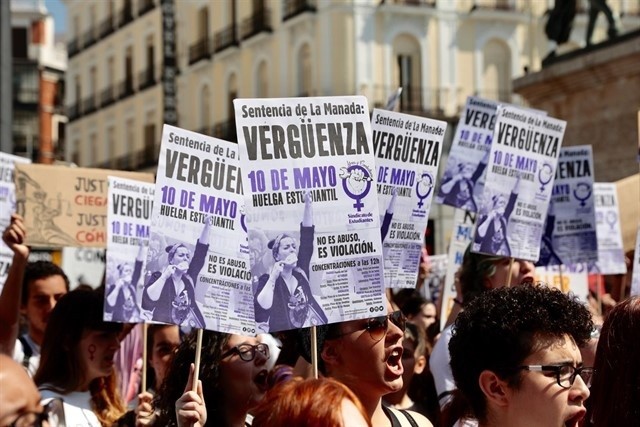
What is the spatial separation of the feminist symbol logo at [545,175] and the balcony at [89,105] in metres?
42.2

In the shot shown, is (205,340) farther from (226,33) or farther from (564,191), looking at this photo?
(226,33)

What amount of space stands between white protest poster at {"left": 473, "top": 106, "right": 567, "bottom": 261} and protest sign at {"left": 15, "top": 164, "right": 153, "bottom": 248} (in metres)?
2.23

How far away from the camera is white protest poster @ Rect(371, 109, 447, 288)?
5477 mm

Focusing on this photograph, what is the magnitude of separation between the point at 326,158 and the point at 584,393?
1345 mm

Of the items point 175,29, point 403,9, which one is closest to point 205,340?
point 403,9

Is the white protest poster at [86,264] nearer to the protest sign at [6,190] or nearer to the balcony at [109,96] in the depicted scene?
the protest sign at [6,190]

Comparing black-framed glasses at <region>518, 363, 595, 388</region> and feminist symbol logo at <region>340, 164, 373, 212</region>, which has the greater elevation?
feminist symbol logo at <region>340, 164, 373, 212</region>

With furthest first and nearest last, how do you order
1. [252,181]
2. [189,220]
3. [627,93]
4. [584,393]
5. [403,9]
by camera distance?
[403,9]
[627,93]
[189,220]
[252,181]
[584,393]

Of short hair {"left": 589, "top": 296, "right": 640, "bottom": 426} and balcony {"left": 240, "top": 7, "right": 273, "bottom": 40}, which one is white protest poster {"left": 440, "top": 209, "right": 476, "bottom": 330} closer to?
short hair {"left": 589, "top": 296, "right": 640, "bottom": 426}

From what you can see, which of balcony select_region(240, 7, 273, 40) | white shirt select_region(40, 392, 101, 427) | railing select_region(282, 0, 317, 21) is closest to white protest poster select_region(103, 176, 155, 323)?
white shirt select_region(40, 392, 101, 427)

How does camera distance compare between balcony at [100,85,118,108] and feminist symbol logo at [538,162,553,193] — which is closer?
feminist symbol logo at [538,162,553,193]

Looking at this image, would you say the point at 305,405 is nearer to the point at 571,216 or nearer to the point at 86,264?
the point at 571,216

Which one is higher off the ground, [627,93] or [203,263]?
[627,93]

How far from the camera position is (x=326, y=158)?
449cm
